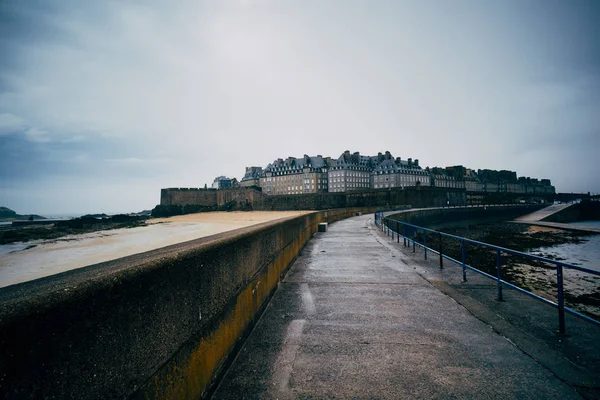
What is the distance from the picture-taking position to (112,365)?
1.43 metres

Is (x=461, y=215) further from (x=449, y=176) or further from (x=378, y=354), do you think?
(x=449, y=176)

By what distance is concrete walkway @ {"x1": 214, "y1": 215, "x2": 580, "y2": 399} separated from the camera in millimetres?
2676

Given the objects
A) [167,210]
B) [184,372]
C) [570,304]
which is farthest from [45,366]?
[167,210]

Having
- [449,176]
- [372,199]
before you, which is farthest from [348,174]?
[449,176]

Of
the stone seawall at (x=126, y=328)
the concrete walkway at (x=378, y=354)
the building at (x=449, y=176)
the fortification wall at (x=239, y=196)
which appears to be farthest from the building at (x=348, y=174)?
the stone seawall at (x=126, y=328)

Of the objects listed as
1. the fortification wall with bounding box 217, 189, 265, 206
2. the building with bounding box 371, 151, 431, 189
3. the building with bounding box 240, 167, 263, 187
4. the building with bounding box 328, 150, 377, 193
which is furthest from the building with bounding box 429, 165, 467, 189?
the fortification wall with bounding box 217, 189, 265, 206

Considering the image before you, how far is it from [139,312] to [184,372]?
80cm

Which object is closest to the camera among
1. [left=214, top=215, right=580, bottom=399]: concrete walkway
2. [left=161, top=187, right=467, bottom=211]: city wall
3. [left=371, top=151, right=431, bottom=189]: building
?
[left=214, top=215, right=580, bottom=399]: concrete walkway

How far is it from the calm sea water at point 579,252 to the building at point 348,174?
68.9 meters

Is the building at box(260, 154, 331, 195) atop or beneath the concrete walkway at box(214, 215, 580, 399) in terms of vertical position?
atop

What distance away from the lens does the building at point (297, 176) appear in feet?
326

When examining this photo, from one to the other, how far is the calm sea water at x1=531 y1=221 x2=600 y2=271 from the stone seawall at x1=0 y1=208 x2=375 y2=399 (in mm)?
22126

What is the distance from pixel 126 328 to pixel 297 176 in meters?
100

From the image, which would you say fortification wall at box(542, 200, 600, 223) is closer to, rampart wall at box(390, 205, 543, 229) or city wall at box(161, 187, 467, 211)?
rampart wall at box(390, 205, 543, 229)
